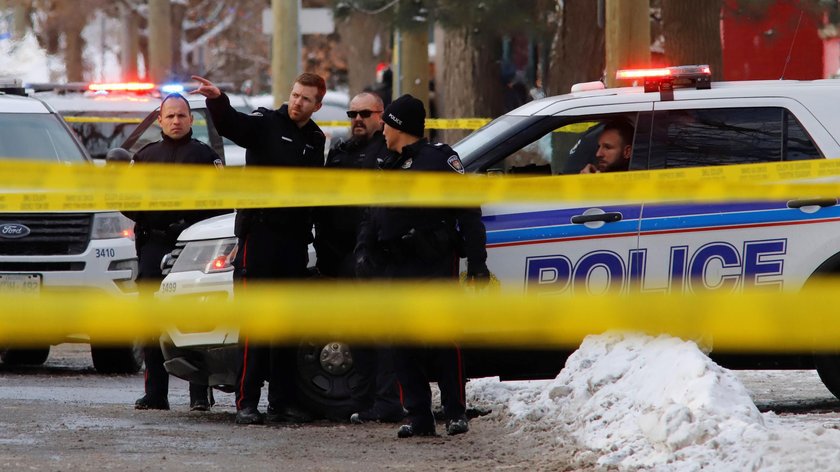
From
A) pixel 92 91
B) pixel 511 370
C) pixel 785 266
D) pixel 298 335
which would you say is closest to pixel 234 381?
pixel 298 335

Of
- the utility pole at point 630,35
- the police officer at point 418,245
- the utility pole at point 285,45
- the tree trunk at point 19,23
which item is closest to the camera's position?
the police officer at point 418,245

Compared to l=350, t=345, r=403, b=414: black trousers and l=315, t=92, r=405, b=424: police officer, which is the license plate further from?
l=350, t=345, r=403, b=414: black trousers

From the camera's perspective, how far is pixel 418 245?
8055 mm

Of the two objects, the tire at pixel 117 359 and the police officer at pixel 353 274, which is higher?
the police officer at pixel 353 274

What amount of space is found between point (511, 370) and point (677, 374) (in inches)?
54.9

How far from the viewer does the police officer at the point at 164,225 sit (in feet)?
31.1

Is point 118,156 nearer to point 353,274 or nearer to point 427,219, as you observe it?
point 353,274

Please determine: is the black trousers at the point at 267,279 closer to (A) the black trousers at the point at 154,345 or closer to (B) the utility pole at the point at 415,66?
(A) the black trousers at the point at 154,345

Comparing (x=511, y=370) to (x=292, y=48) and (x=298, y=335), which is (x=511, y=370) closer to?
(x=298, y=335)


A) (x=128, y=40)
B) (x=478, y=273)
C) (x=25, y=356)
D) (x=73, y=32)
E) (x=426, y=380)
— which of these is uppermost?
(x=73, y=32)

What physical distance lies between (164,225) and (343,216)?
125 cm

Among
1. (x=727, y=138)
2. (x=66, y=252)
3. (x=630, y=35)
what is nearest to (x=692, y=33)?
(x=630, y=35)

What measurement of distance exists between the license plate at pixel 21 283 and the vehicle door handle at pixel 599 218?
378cm

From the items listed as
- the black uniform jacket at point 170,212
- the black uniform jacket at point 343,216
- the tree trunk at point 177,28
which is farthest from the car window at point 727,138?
the tree trunk at point 177,28
